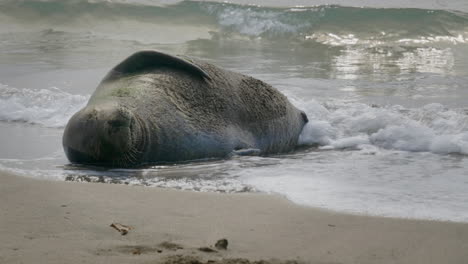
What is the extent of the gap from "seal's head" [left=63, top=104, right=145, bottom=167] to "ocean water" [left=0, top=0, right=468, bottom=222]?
0.13m

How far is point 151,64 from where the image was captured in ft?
23.2

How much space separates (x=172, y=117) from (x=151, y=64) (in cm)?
70

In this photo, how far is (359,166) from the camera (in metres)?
6.33

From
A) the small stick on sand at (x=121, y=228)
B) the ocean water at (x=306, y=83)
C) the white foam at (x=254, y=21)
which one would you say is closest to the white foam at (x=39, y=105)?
the ocean water at (x=306, y=83)

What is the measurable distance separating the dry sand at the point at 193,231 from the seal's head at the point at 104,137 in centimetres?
113

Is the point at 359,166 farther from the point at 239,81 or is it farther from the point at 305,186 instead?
the point at 239,81

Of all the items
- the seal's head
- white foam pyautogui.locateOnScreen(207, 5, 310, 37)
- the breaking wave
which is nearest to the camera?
the seal's head

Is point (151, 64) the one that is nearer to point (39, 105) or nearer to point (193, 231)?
point (39, 105)

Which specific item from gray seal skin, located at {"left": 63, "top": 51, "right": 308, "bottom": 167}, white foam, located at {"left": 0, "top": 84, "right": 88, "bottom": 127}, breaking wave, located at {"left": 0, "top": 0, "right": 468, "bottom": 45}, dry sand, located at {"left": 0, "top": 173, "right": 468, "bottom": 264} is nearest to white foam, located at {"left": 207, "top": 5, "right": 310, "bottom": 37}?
breaking wave, located at {"left": 0, "top": 0, "right": 468, "bottom": 45}

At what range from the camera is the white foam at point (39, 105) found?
28.2 ft

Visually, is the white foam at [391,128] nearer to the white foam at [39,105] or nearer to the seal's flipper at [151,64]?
the seal's flipper at [151,64]

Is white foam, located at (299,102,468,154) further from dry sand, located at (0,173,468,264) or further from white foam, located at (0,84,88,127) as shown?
dry sand, located at (0,173,468,264)

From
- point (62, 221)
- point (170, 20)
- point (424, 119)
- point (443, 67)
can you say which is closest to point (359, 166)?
point (424, 119)

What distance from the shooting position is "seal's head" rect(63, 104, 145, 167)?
19.7 feet
